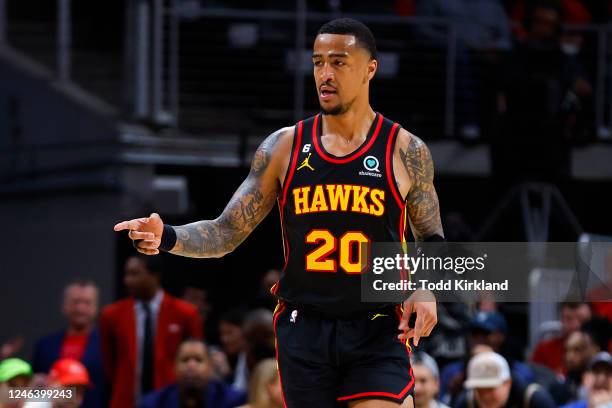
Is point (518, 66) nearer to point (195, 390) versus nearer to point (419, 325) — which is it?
point (195, 390)

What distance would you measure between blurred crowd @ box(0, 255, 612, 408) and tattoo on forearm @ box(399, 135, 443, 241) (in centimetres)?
294

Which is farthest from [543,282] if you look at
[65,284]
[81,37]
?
[81,37]

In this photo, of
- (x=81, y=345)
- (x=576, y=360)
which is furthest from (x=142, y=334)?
(x=576, y=360)

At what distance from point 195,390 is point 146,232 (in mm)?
4047

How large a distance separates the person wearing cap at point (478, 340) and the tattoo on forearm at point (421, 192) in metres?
3.96

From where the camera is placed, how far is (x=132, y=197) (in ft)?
44.6

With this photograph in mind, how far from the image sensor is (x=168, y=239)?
6.75 metres

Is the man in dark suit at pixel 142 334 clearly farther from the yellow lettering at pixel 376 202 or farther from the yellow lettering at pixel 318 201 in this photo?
the yellow lettering at pixel 376 202

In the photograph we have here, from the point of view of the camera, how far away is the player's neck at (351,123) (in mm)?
7004

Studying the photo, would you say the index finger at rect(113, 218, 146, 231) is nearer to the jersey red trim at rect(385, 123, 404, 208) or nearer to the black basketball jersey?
the black basketball jersey

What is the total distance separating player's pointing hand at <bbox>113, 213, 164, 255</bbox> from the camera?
655cm

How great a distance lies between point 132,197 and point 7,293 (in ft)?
5.95

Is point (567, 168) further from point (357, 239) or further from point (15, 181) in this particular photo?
point (357, 239)

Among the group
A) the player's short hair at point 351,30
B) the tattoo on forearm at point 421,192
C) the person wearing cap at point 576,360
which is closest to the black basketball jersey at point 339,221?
the tattoo on forearm at point 421,192
